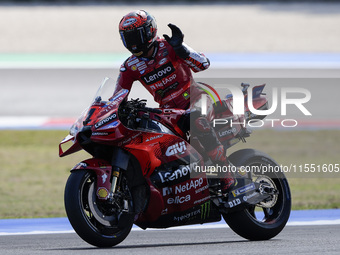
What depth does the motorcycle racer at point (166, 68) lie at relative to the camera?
6.00 m

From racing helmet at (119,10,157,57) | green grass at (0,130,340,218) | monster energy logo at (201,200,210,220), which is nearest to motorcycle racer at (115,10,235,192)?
racing helmet at (119,10,157,57)

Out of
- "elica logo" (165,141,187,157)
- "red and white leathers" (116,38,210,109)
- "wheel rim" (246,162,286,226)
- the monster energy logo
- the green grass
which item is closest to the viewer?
"elica logo" (165,141,187,157)

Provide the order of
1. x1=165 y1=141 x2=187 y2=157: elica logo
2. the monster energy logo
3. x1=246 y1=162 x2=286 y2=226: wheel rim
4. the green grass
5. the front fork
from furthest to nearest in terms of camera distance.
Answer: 1. the green grass
2. x1=246 y1=162 x2=286 y2=226: wheel rim
3. the monster energy logo
4. x1=165 y1=141 x2=187 y2=157: elica logo
5. the front fork

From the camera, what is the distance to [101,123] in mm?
5543

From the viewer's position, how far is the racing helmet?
5.99 meters

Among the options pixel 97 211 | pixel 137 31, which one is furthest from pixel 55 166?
pixel 97 211

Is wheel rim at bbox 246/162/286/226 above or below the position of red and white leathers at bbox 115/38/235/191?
below

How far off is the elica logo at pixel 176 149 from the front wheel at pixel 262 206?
583 millimetres

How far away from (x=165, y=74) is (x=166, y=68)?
5cm

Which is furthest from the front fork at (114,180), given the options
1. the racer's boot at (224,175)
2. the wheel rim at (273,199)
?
the wheel rim at (273,199)

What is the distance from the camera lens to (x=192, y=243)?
6090 mm

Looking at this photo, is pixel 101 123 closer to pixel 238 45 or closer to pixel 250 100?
pixel 250 100

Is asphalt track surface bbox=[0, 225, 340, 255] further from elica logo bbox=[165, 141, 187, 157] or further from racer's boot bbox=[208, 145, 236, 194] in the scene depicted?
elica logo bbox=[165, 141, 187, 157]

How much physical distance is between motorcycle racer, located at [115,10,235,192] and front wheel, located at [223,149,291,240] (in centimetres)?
24
